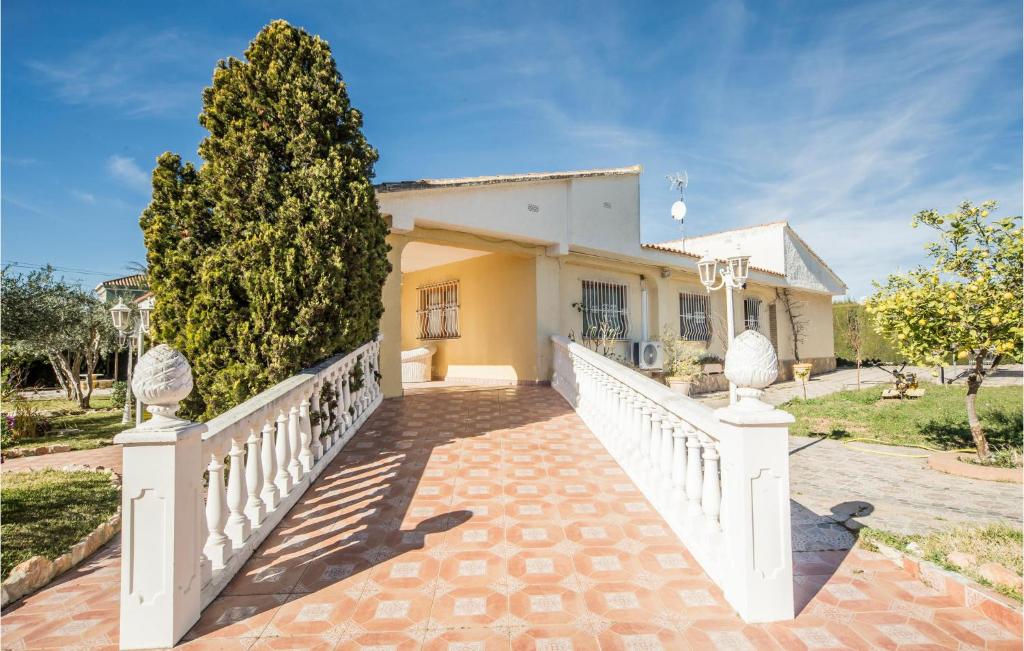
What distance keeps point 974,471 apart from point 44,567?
815 cm

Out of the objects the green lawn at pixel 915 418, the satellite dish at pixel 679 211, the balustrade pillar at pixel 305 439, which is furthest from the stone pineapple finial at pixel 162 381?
the satellite dish at pixel 679 211

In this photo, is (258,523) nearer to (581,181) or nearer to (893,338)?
(893,338)

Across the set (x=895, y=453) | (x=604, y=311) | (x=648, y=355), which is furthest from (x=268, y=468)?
(x=648, y=355)

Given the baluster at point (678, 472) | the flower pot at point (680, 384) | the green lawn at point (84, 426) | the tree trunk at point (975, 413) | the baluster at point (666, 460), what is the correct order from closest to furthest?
the baluster at point (678, 472) < the baluster at point (666, 460) < the tree trunk at point (975, 413) < the green lawn at point (84, 426) < the flower pot at point (680, 384)

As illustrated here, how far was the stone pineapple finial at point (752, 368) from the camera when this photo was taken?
94.5 inches

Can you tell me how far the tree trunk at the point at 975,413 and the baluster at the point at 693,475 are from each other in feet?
16.5

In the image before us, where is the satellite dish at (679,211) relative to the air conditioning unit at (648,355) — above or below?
above

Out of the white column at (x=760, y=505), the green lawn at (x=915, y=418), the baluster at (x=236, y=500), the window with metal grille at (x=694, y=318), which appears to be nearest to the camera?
the white column at (x=760, y=505)

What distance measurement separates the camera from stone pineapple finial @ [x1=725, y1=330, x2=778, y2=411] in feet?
7.88

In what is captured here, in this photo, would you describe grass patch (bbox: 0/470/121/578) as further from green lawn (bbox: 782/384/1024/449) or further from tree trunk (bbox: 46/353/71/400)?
tree trunk (bbox: 46/353/71/400)

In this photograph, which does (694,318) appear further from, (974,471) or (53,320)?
(53,320)

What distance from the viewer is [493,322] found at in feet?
33.8

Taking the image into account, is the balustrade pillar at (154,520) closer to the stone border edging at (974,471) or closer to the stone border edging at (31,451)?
the stone border edging at (974,471)

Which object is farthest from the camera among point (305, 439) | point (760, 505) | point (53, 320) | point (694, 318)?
point (694, 318)
